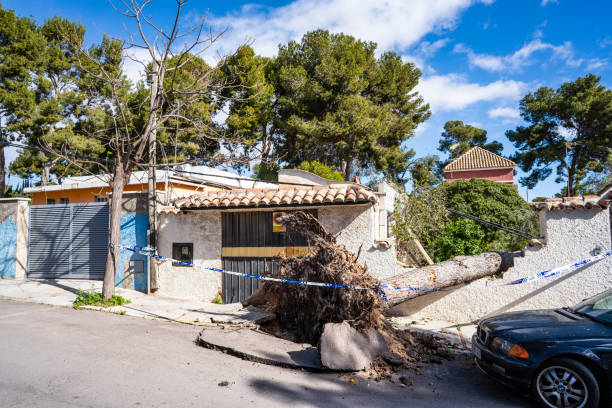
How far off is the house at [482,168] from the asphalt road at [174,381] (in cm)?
2792

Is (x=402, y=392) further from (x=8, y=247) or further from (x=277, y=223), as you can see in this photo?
(x=8, y=247)

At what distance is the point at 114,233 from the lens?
27.5 ft

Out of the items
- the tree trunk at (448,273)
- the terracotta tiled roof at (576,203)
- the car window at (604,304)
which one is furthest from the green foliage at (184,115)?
the car window at (604,304)

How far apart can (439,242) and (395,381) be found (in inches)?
238

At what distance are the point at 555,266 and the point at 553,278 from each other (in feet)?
0.79

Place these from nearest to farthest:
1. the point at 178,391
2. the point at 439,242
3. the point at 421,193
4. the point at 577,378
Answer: the point at 577,378
the point at 178,391
the point at 439,242
the point at 421,193

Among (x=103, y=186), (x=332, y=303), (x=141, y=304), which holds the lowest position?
(x=141, y=304)

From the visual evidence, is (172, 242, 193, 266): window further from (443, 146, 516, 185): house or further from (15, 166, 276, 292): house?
(443, 146, 516, 185): house

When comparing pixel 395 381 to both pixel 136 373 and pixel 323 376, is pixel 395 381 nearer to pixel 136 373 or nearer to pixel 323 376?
pixel 323 376

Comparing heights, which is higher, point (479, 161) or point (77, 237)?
point (479, 161)

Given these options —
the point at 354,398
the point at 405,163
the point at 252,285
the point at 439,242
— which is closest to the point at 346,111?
the point at 405,163

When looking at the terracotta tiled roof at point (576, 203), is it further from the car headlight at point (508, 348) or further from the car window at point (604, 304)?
the car headlight at point (508, 348)

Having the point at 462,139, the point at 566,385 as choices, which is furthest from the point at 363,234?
the point at 462,139

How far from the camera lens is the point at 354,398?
13.8 ft
